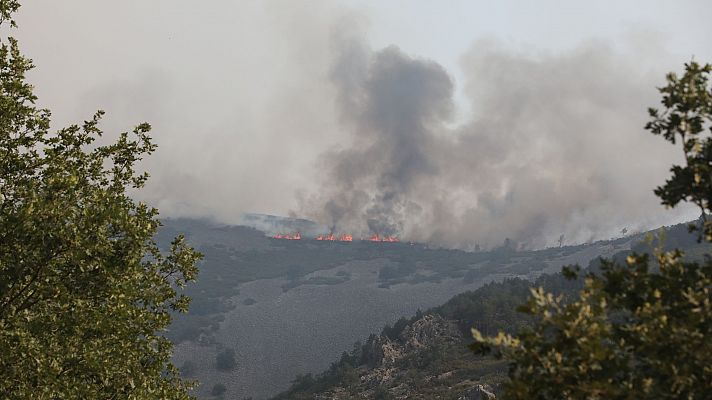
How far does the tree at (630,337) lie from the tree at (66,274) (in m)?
11.6

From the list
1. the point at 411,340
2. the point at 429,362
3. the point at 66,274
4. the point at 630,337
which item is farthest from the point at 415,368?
the point at 630,337

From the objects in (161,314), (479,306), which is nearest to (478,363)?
(479,306)

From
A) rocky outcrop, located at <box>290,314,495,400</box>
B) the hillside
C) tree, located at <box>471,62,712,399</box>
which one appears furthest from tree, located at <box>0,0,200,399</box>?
the hillside

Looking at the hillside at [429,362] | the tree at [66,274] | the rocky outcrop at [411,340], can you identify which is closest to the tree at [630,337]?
the tree at [66,274]

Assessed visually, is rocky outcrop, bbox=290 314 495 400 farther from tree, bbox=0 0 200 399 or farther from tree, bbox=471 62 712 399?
tree, bbox=471 62 712 399

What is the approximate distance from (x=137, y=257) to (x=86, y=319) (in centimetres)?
231

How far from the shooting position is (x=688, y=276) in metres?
9.12

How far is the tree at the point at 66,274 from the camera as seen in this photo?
48.6ft

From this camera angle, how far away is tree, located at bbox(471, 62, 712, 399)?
8109mm

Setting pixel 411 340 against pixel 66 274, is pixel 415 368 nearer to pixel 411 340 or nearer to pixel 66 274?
pixel 411 340

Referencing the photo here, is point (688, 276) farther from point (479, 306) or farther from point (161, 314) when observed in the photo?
point (479, 306)

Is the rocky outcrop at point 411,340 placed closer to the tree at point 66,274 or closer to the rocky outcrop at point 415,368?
the rocky outcrop at point 415,368

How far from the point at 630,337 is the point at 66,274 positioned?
15.2m

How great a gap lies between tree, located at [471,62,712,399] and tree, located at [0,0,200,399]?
455 inches
